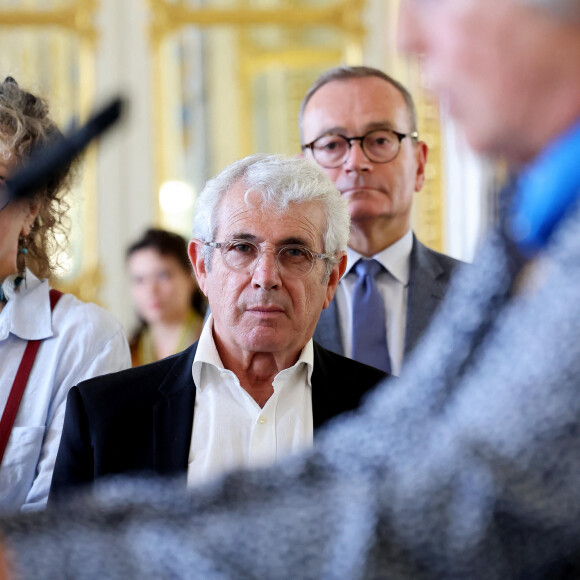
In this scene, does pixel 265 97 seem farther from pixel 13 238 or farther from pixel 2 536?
pixel 2 536

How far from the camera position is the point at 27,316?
2.25 metres

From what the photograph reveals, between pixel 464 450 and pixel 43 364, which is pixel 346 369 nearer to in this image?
pixel 43 364

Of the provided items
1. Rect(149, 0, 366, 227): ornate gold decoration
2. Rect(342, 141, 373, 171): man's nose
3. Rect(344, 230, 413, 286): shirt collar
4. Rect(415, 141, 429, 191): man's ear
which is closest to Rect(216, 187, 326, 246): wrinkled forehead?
Rect(344, 230, 413, 286): shirt collar

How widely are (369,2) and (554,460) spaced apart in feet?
18.7

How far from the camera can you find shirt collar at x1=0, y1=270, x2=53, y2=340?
87.2 inches

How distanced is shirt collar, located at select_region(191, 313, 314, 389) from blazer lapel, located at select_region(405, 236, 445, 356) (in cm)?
50

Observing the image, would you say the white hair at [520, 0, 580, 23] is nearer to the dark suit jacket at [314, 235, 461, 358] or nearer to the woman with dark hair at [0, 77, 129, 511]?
A: the woman with dark hair at [0, 77, 129, 511]

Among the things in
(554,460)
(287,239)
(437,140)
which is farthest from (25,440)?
(437,140)

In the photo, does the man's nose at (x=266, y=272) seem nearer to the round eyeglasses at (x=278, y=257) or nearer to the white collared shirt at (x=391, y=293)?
the round eyeglasses at (x=278, y=257)

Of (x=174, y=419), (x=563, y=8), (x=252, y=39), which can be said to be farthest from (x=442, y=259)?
(x=252, y=39)

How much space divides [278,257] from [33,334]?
0.62 meters

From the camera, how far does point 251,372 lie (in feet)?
7.24

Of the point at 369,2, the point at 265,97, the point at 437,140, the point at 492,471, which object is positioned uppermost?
the point at 369,2

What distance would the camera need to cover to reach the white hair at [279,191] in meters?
2.21
